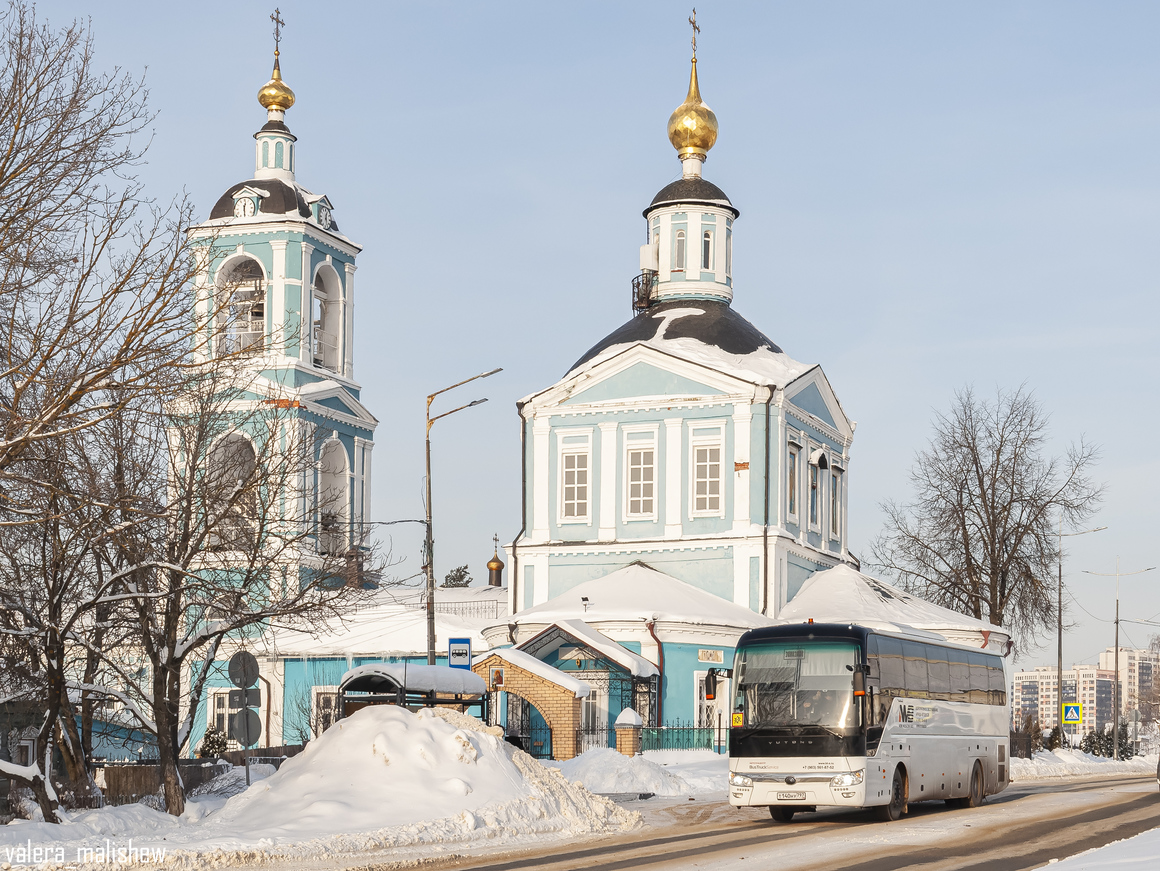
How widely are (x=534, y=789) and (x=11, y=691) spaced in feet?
23.9

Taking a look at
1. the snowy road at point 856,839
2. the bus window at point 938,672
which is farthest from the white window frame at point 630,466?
the bus window at point 938,672

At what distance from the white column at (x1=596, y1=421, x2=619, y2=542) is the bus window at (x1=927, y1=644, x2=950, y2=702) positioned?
68.3 feet

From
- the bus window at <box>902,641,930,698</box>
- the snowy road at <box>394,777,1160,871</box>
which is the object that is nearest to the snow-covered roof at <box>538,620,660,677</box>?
the snowy road at <box>394,777,1160,871</box>

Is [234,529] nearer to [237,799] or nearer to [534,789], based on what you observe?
[237,799]

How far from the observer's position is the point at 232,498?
783 inches

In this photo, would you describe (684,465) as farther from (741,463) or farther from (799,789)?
(799,789)

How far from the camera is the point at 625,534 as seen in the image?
45.8 m

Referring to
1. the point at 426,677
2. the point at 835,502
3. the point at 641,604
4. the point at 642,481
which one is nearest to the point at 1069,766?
the point at 835,502

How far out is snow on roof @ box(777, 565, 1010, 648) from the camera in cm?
4316

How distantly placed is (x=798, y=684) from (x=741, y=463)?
2241 centimetres

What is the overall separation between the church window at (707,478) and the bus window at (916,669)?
66.6 ft

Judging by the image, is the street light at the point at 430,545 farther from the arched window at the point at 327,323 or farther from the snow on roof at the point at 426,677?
the arched window at the point at 327,323

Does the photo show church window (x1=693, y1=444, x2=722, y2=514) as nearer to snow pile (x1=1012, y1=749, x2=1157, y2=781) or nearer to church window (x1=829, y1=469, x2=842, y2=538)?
church window (x1=829, y1=469, x2=842, y2=538)

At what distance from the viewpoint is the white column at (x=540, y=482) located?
46812mm
